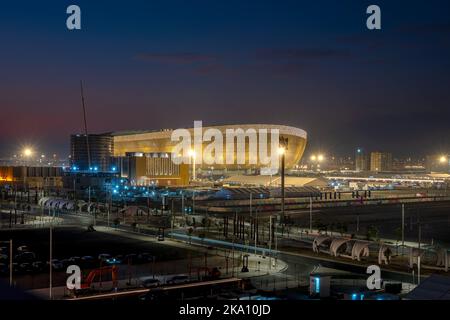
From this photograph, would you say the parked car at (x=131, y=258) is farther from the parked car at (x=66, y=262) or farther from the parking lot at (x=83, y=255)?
the parked car at (x=66, y=262)

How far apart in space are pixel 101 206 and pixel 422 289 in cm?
3206

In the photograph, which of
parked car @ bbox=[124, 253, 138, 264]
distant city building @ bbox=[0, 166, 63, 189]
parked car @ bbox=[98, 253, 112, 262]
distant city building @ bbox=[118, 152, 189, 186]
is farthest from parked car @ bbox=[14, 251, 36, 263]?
distant city building @ bbox=[118, 152, 189, 186]

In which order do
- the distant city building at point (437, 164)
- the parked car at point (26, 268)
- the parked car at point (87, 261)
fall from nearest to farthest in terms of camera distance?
1. the parked car at point (26, 268)
2. the parked car at point (87, 261)
3. the distant city building at point (437, 164)

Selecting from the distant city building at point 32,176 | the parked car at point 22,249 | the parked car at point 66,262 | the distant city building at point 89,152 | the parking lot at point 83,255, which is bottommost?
the parking lot at point 83,255

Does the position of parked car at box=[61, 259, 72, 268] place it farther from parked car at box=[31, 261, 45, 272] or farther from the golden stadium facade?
the golden stadium facade

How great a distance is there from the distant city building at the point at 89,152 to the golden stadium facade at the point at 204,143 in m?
17.1

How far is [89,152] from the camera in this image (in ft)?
252

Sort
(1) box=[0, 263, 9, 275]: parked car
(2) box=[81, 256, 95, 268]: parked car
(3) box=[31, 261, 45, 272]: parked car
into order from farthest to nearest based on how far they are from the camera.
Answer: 1. (2) box=[81, 256, 95, 268]: parked car
2. (3) box=[31, 261, 45, 272]: parked car
3. (1) box=[0, 263, 9, 275]: parked car

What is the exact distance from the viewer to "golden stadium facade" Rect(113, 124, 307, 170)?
9294 centimetres

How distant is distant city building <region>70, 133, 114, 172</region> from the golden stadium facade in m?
17.1

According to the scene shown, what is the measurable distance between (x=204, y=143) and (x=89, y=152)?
77.8 feet

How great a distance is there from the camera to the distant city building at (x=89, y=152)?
76688 millimetres

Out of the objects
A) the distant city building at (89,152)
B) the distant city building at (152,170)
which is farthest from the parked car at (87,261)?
the distant city building at (89,152)
